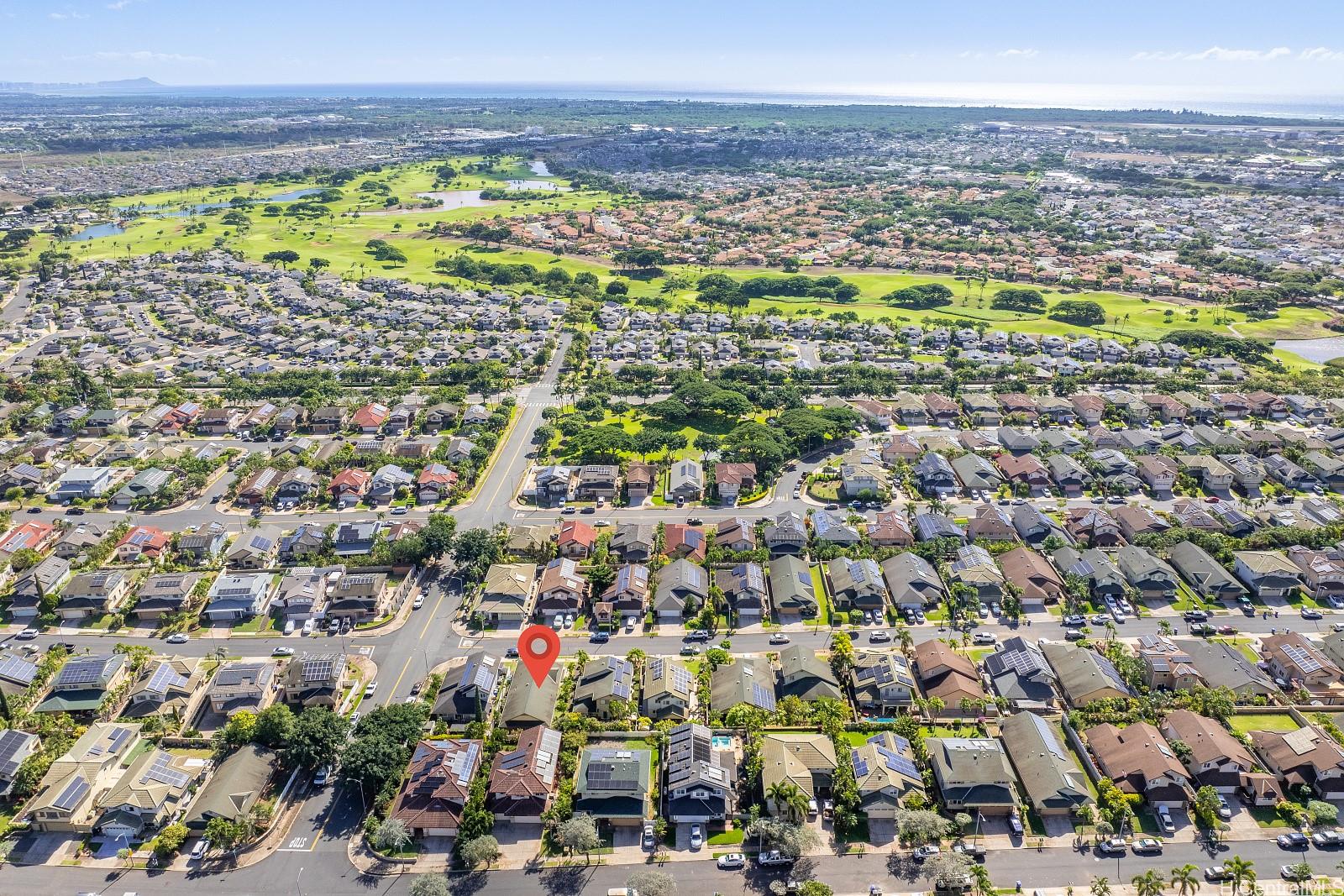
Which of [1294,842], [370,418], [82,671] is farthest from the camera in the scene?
[370,418]

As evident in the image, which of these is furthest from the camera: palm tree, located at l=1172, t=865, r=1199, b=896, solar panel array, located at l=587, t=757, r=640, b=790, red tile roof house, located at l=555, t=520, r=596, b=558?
red tile roof house, located at l=555, t=520, r=596, b=558

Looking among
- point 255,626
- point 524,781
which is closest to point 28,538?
point 255,626

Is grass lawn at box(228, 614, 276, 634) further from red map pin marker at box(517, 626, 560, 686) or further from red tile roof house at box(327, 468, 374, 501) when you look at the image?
red map pin marker at box(517, 626, 560, 686)

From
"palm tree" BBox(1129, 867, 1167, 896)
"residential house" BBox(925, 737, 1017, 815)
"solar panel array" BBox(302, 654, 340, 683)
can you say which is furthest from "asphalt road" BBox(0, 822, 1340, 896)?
"solar panel array" BBox(302, 654, 340, 683)

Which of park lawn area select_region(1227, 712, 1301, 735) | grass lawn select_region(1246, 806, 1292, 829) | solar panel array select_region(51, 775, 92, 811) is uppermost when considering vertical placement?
park lawn area select_region(1227, 712, 1301, 735)

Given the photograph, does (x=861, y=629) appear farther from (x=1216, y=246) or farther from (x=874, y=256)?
(x=1216, y=246)

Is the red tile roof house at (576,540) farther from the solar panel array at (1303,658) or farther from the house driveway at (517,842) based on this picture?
the solar panel array at (1303,658)

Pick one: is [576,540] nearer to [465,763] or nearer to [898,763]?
[465,763]

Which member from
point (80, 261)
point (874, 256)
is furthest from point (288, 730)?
point (80, 261)
